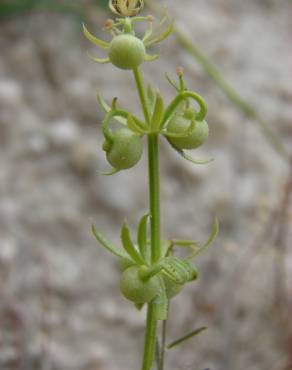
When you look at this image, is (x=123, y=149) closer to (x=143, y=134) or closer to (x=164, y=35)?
(x=143, y=134)

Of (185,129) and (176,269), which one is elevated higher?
(185,129)

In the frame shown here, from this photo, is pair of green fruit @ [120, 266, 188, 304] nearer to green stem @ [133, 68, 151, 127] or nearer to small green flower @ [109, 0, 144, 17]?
green stem @ [133, 68, 151, 127]

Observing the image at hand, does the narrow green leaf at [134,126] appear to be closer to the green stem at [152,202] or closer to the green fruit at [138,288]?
the green stem at [152,202]

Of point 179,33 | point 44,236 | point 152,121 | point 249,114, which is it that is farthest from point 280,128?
point 152,121

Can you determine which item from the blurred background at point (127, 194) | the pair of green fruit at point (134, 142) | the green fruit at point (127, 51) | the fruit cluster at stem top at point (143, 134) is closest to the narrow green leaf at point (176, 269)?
the fruit cluster at stem top at point (143, 134)

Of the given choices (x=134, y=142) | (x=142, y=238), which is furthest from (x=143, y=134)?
Answer: (x=142, y=238)

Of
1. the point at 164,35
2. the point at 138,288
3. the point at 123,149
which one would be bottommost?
the point at 138,288

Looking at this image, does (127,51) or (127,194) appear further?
(127,194)
